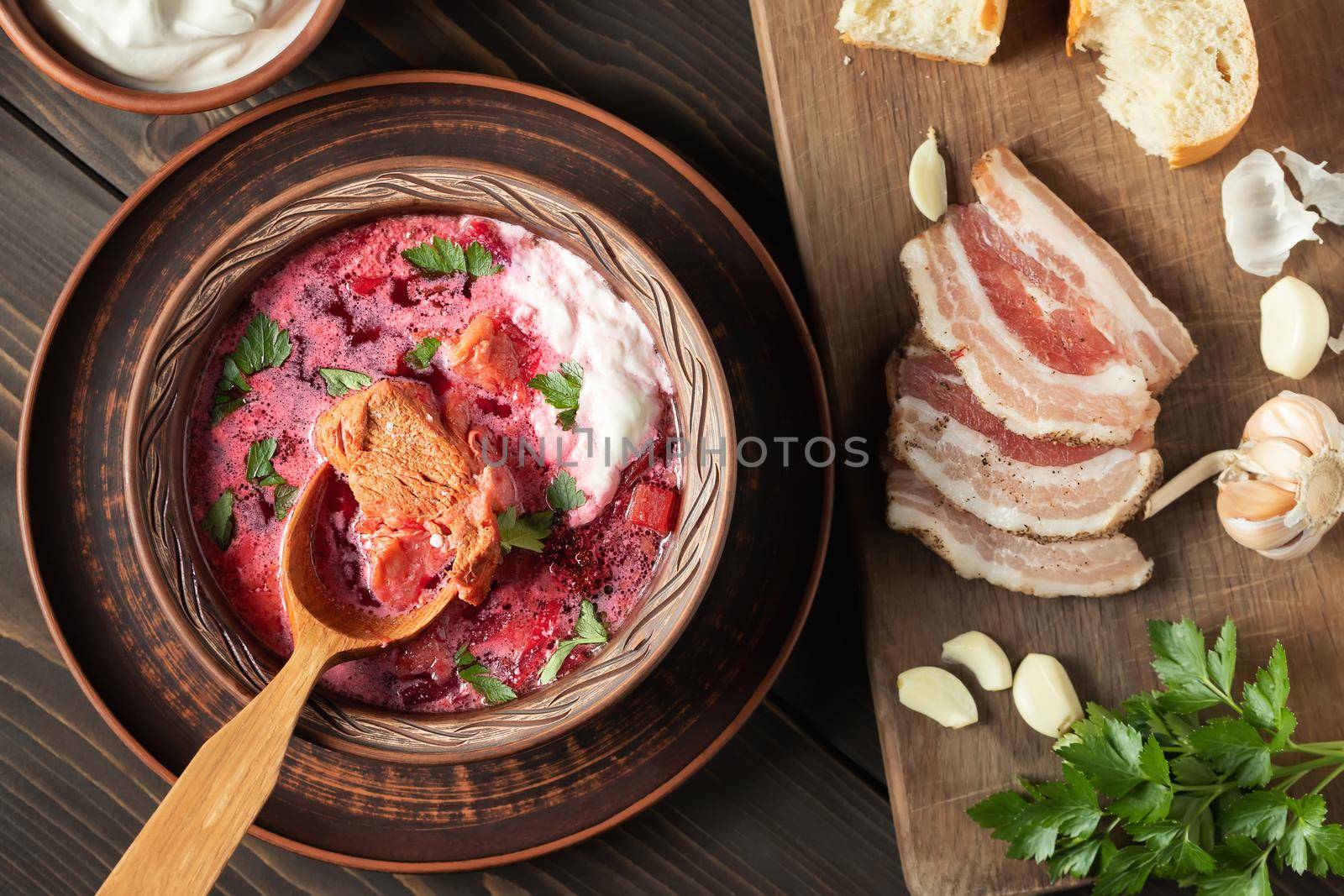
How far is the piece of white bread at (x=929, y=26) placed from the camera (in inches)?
92.6

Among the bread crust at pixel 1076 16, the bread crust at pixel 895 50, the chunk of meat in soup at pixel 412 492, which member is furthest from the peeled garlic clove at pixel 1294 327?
the chunk of meat in soup at pixel 412 492

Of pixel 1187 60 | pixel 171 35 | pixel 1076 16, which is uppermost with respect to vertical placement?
pixel 171 35

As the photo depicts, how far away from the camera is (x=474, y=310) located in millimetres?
2213

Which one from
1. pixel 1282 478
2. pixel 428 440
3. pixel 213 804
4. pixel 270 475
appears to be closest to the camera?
pixel 213 804

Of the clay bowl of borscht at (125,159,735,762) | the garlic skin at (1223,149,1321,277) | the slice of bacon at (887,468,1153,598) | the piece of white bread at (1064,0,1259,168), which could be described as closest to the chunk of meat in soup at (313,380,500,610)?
the clay bowl of borscht at (125,159,735,762)

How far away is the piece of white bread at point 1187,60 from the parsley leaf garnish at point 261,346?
6.67 feet

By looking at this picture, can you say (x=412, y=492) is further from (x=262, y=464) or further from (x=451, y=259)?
(x=451, y=259)

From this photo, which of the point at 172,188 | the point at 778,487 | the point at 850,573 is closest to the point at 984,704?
the point at 850,573

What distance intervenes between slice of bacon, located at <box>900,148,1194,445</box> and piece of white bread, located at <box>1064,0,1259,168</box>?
34 centimetres

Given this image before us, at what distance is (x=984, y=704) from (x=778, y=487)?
79 cm

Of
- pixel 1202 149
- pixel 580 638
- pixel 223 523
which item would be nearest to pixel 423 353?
pixel 223 523

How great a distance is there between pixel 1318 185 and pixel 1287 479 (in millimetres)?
778

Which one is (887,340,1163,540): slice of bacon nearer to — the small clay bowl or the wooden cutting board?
the wooden cutting board

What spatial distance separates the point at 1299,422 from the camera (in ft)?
7.73
